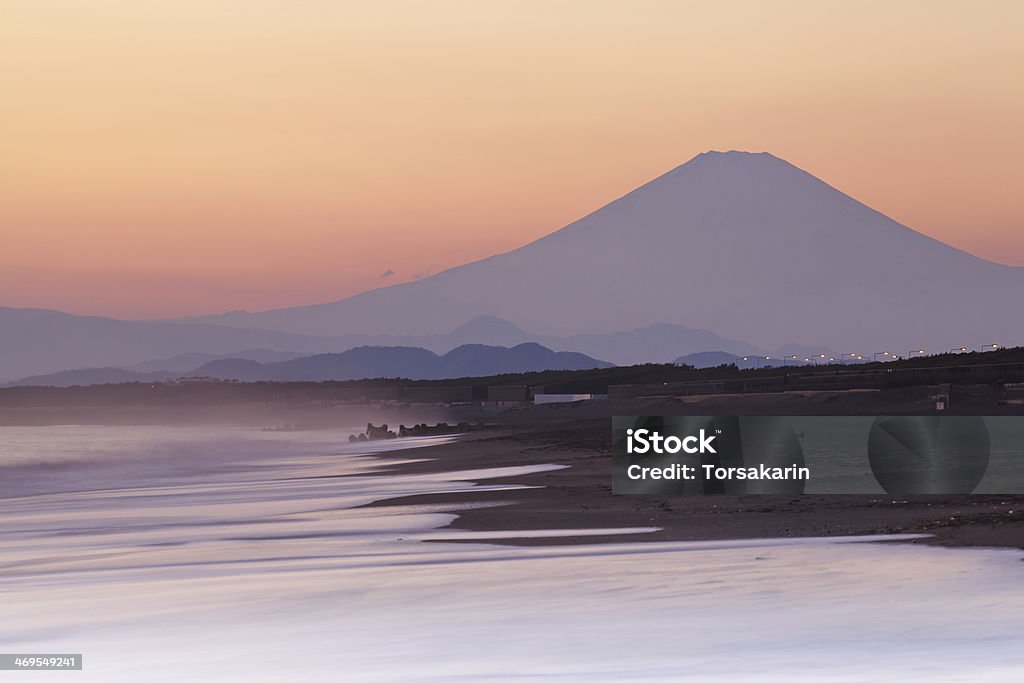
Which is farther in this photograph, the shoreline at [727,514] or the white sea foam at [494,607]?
the shoreline at [727,514]

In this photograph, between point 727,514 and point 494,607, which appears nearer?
point 494,607

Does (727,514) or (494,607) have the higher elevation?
(727,514)

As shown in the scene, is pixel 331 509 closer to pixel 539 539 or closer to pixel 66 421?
pixel 539 539

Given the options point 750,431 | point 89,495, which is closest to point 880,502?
point 750,431

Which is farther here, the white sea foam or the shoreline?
the shoreline

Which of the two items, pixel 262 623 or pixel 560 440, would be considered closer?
pixel 262 623

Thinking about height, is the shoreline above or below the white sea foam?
above

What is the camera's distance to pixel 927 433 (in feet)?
Answer: 91.9

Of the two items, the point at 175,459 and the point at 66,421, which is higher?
the point at 66,421

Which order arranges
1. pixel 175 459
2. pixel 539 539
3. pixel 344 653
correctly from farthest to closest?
pixel 175 459 < pixel 539 539 < pixel 344 653

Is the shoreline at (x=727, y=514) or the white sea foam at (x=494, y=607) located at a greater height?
the shoreline at (x=727, y=514)

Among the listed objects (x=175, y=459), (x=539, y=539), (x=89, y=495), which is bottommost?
(x=539, y=539)

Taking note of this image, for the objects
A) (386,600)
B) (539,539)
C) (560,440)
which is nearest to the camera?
(386,600)

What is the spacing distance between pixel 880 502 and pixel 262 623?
437 inches
